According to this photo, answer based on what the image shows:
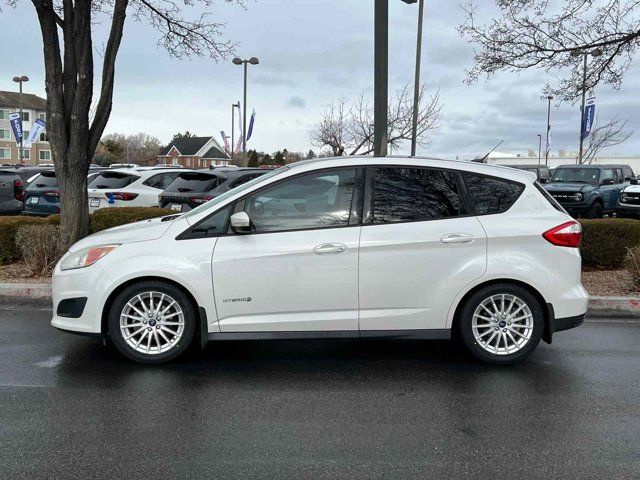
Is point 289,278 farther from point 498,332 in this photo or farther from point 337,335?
point 498,332

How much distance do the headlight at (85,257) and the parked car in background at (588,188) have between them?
1373cm

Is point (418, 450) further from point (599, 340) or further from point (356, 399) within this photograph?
point (599, 340)

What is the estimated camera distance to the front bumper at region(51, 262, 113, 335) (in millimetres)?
5203

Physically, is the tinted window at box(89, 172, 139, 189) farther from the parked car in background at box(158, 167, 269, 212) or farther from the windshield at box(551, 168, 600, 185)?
the windshield at box(551, 168, 600, 185)

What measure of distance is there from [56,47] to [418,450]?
7.62 m

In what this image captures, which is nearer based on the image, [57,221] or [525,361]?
[525,361]

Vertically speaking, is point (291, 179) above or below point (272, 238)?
above

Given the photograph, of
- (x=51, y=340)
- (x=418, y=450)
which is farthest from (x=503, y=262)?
(x=51, y=340)

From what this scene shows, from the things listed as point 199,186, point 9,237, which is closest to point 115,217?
point 9,237

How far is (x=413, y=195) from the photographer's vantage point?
5453 millimetres

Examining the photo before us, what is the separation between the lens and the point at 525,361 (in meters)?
5.65

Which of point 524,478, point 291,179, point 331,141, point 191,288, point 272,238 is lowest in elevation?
point 524,478

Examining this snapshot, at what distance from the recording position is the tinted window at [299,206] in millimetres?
5332

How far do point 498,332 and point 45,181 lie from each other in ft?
39.2
